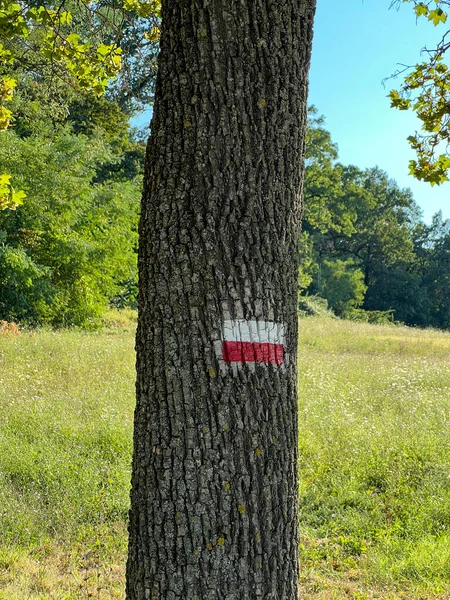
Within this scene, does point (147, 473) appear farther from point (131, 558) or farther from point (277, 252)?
point (277, 252)

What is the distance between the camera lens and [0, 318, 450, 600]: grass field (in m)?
4.08

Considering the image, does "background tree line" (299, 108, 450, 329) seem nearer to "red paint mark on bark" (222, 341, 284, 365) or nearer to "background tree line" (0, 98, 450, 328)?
"background tree line" (0, 98, 450, 328)

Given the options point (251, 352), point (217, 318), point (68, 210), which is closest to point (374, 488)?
point (251, 352)

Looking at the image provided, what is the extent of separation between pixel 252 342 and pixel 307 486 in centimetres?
398

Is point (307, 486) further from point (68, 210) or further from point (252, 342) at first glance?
point (68, 210)

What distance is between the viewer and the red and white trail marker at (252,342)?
2135 mm

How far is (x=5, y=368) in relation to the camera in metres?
10.1

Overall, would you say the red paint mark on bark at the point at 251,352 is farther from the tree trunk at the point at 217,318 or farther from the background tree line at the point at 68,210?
the background tree line at the point at 68,210

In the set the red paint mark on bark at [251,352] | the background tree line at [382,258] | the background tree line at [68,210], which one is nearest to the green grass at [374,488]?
the red paint mark on bark at [251,352]

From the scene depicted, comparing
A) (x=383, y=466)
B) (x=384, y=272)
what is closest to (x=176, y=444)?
(x=383, y=466)

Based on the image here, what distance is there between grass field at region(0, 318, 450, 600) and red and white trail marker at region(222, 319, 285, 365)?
7.85 feet

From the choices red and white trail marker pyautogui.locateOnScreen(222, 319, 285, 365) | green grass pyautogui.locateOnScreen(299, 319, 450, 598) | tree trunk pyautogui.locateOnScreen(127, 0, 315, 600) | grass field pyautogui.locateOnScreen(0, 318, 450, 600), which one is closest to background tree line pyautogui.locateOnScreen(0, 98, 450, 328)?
grass field pyautogui.locateOnScreen(0, 318, 450, 600)

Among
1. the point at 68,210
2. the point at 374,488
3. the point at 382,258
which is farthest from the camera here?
the point at 382,258

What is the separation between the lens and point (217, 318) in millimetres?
2135
